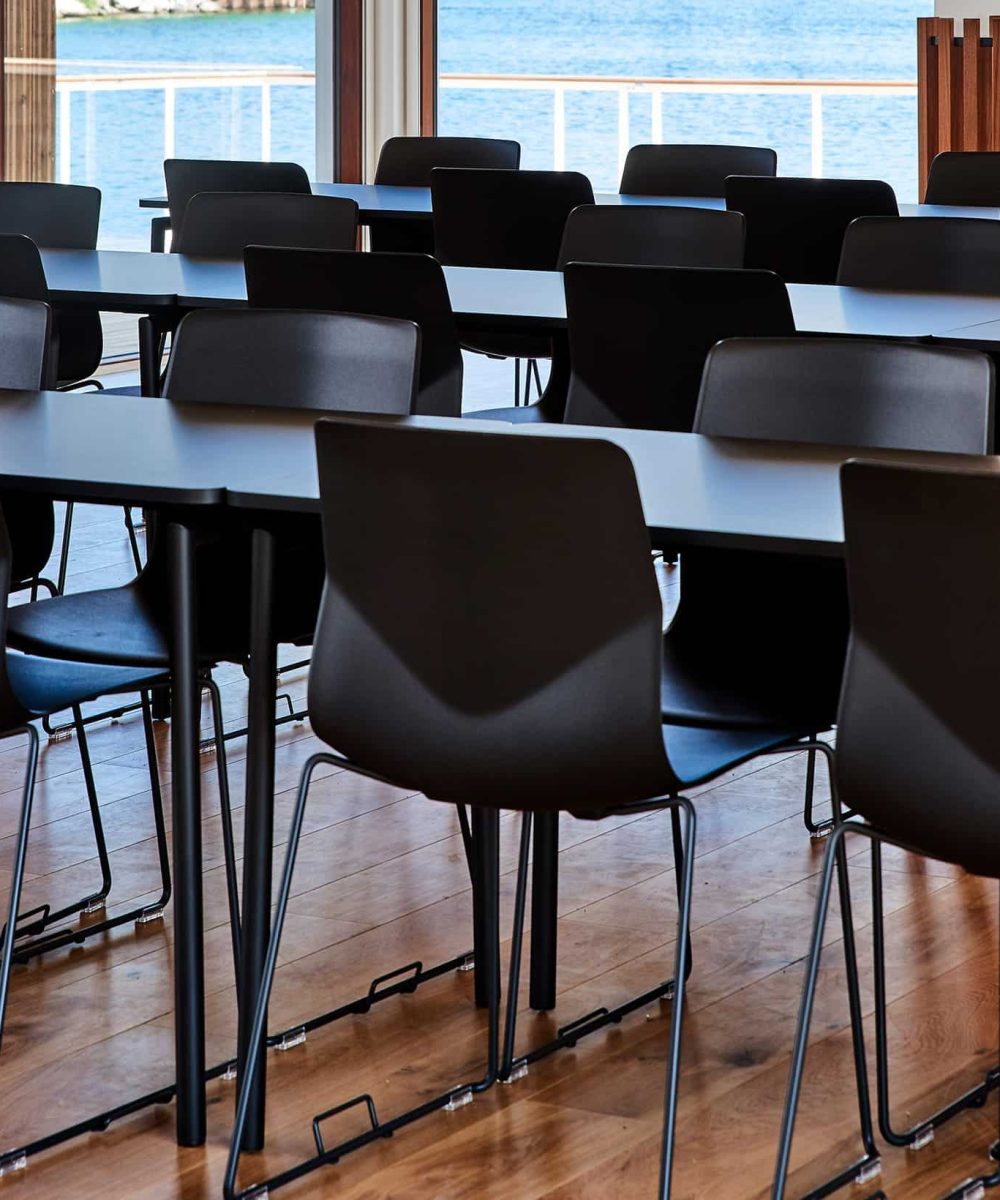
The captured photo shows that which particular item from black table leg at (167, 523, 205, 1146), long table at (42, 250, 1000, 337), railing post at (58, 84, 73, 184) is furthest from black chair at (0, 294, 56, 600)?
railing post at (58, 84, 73, 184)

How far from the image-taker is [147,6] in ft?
30.1

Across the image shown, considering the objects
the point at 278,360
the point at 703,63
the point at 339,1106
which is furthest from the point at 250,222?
the point at 703,63

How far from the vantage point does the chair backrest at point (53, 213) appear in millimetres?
5781

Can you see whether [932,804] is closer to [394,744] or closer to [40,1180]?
[394,744]

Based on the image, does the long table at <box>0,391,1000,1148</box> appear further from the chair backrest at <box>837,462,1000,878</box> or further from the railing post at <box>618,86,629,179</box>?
the railing post at <box>618,86,629,179</box>

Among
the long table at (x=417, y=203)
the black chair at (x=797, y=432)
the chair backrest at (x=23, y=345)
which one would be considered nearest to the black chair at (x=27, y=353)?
the chair backrest at (x=23, y=345)

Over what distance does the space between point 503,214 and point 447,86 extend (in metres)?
4.91

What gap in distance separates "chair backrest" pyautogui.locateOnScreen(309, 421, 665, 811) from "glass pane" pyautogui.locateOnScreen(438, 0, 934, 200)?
24545mm

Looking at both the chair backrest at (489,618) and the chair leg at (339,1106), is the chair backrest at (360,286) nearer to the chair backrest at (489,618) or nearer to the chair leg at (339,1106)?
the chair leg at (339,1106)

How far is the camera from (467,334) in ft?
19.1

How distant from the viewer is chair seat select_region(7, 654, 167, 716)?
278 centimetres

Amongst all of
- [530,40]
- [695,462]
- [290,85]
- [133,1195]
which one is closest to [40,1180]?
[133,1195]

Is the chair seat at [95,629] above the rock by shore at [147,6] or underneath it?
underneath

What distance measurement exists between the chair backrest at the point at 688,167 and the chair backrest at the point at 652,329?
3.18m
